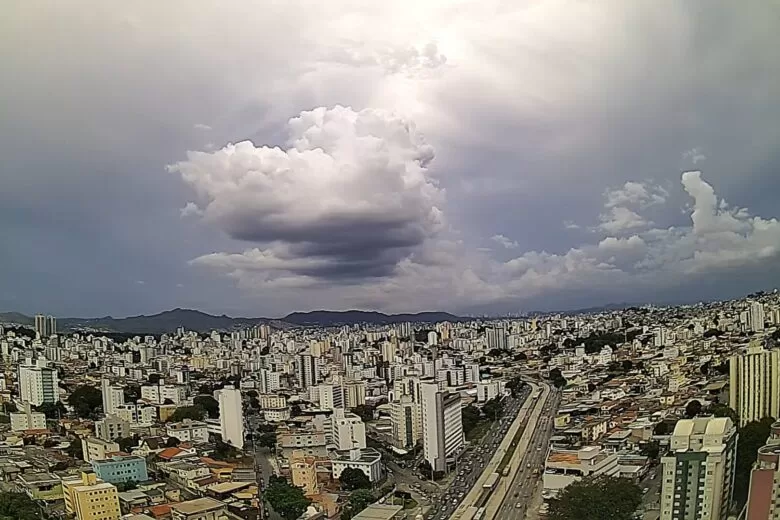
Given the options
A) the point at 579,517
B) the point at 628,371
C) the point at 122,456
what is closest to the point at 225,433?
the point at 122,456

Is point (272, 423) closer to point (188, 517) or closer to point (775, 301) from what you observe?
point (188, 517)

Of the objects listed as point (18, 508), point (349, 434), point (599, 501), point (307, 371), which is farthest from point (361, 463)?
point (307, 371)

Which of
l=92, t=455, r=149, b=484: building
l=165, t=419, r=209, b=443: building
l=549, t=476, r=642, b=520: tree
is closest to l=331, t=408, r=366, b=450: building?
l=165, t=419, r=209, b=443: building

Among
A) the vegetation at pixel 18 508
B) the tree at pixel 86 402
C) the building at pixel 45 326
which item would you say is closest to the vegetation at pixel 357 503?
the vegetation at pixel 18 508

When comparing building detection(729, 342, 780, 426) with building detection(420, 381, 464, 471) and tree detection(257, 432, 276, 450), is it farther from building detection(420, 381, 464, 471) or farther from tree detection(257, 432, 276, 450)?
tree detection(257, 432, 276, 450)

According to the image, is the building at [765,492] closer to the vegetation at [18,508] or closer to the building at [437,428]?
the building at [437,428]
